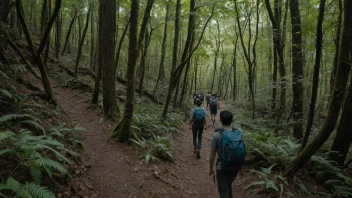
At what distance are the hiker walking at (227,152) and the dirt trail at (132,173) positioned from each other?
71.7 inches

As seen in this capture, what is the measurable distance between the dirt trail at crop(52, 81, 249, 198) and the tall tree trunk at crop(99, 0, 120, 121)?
0.96 m

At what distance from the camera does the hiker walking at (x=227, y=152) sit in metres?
3.69

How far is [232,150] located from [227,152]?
0.10 m

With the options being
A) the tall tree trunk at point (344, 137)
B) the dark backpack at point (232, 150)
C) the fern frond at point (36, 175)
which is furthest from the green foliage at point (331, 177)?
the fern frond at point (36, 175)

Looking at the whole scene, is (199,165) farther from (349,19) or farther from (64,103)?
(64,103)

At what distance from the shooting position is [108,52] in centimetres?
895

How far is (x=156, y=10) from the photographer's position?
19438mm

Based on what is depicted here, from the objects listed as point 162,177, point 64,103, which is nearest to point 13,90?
point 64,103

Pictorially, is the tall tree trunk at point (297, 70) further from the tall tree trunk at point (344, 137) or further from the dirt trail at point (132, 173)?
the dirt trail at point (132, 173)

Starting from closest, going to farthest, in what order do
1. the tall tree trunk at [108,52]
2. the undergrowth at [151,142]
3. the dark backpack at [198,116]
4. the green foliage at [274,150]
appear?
1. the green foliage at [274,150]
2. the undergrowth at [151,142]
3. the dark backpack at [198,116]
4. the tall tree trunk at [108,52]

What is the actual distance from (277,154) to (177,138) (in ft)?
16.7

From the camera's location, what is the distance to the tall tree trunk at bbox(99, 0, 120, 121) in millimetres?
8711

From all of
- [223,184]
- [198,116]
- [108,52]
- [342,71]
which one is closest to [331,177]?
[342,71]

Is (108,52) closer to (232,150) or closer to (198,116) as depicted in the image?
(198,116)
